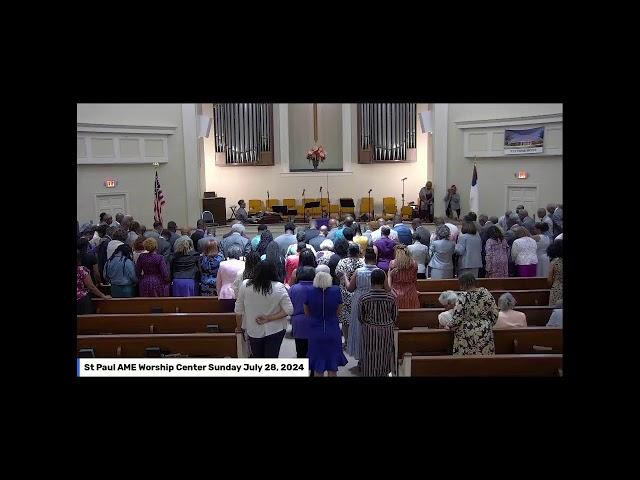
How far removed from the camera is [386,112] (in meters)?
15.9

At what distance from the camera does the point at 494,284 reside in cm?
709

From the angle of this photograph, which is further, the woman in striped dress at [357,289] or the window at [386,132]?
the window at [386,132]

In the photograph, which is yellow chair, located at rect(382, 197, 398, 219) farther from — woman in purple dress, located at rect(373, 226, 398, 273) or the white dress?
woman in purple dress, located at rect(373, 226, 398, 273)

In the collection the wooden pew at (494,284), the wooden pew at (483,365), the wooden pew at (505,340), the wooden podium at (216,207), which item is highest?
the wooden podium at (216,207)

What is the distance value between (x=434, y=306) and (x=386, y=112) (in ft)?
32.7

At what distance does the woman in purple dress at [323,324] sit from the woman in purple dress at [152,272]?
2142mm

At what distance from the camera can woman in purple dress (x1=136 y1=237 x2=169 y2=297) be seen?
6.75m

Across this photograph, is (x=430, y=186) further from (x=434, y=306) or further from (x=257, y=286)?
(x=257, y=286)

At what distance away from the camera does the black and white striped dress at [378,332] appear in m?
5.09

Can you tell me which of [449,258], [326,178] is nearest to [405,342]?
[449,258]

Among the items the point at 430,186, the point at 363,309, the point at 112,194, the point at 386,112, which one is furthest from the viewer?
the point at 386,112

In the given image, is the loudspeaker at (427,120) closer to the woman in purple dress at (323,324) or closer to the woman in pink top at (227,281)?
the woman in pink top at (227,281)

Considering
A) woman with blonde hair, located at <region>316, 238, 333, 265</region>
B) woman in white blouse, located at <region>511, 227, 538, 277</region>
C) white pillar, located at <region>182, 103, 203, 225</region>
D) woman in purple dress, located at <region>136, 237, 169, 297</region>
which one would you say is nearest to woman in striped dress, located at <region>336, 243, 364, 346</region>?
woman with blonde hair, located at <region>316, 238, 333, 265</region>

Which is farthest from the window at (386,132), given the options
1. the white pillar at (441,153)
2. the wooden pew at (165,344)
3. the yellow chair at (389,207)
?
the wooden pew at (165,344)
